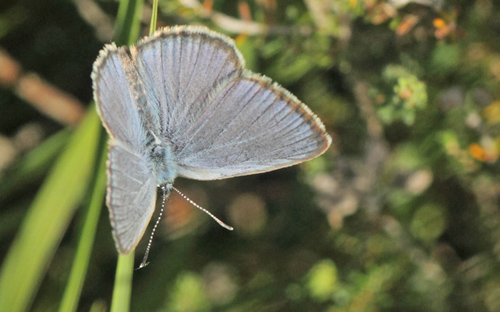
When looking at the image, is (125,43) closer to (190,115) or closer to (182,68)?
(182,68)

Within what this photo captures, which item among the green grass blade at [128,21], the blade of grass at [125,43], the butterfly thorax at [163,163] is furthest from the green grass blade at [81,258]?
the green grass blade at [128,21]

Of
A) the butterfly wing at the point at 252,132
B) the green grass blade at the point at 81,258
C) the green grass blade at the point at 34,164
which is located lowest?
the green grass blade at the point at 81,258

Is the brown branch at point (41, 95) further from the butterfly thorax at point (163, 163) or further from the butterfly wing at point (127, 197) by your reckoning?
the butterfly wing at point (127, 197)

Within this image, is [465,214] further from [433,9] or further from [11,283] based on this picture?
[11,283]

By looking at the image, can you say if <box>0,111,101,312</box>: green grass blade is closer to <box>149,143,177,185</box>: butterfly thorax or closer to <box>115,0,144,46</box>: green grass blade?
<box>149,143,177,185</box>: butterfly thorax

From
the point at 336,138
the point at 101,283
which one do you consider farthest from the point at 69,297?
the point at 336,138

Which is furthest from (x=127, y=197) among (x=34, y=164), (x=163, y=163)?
(x=34, y=164)
